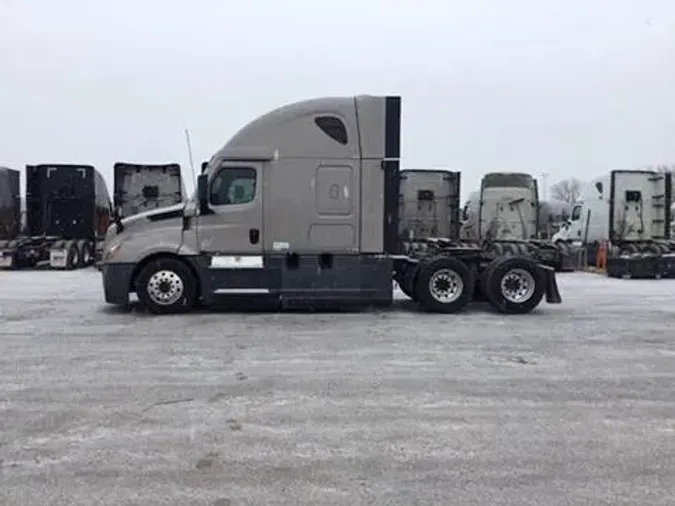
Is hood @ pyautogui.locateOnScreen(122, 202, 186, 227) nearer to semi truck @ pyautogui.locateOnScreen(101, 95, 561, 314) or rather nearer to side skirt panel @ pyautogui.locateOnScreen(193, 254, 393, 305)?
semi truck @ pyautogui.locateOnScreen(101, 95, 561, 314)

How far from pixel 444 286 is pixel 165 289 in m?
4.77

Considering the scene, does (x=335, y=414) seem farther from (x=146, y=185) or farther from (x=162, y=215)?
(x=146, y=185)

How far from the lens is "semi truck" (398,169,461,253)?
81.0 ft

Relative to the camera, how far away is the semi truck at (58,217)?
27.1 metres

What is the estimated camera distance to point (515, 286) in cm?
1370

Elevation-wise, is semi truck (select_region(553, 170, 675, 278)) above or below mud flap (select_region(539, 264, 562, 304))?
above

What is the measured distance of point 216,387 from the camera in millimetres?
7426

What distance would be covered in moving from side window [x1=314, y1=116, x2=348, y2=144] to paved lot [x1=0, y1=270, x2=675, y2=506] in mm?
3217

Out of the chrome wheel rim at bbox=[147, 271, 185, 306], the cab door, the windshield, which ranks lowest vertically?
the chrome wheel rim at bbox=[147, 271, 185, 306]

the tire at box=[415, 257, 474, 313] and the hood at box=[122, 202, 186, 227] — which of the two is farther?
the tire at box=[415, 257, 474, 313]

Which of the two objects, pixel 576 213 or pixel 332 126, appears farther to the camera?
pixel 576 213

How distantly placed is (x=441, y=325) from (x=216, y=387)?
17.7 feet

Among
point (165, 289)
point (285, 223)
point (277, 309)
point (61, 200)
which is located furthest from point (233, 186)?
point (61, 200)

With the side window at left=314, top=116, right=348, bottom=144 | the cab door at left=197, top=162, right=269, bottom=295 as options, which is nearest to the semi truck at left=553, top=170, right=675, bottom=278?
the side window at left=314, top=116, right=348, bottom=144
